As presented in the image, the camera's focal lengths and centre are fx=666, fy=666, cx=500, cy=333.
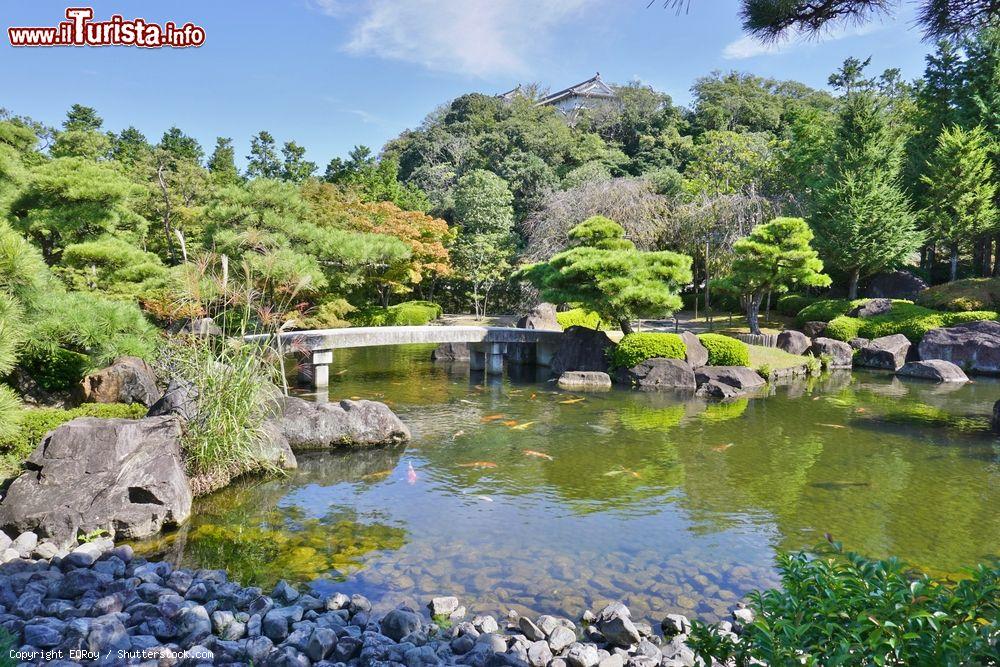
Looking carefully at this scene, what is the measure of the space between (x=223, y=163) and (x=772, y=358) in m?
24.5

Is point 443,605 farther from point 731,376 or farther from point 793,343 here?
point 793,343

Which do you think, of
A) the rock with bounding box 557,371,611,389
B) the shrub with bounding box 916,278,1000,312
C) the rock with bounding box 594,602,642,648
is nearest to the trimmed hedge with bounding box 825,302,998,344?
the shrub with bounding box 916,278,1000,312

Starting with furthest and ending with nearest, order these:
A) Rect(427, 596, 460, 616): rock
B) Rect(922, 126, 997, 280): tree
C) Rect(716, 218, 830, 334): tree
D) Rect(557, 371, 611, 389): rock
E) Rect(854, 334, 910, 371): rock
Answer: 1. Rect(922, 126, 997, 280): tree
2. Rect(716, 218, 830, 334): tree
3. Rect(854, 334, 910, 371): rock
4. Rect(557, 371, 611, 389): rock
5. Rect(427, 596, 460, 616): rock

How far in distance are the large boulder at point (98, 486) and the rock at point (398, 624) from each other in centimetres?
298

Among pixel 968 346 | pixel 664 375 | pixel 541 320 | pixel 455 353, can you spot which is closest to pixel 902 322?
pixel 968 346

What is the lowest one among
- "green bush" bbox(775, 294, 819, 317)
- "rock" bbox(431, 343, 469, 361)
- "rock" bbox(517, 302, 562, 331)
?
"rock" bbox(431, 343, 469, 361)

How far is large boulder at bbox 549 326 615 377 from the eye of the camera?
1544cm

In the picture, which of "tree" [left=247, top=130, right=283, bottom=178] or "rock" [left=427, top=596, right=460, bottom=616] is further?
"tree" [left=247, top=130, right=283, bottom=178]

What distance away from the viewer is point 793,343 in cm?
1786

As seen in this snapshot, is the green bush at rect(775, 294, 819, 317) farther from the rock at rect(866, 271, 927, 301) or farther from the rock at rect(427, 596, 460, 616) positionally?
the rock at rect(427, 596, 460, 616)

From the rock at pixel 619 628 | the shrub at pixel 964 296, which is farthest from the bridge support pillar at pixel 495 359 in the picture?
the shrub at pixel 964 296

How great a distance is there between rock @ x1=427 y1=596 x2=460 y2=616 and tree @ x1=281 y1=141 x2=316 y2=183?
26461 mm

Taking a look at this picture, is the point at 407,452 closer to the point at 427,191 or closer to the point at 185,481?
the point at 185,481

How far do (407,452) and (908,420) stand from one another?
27.7ft
